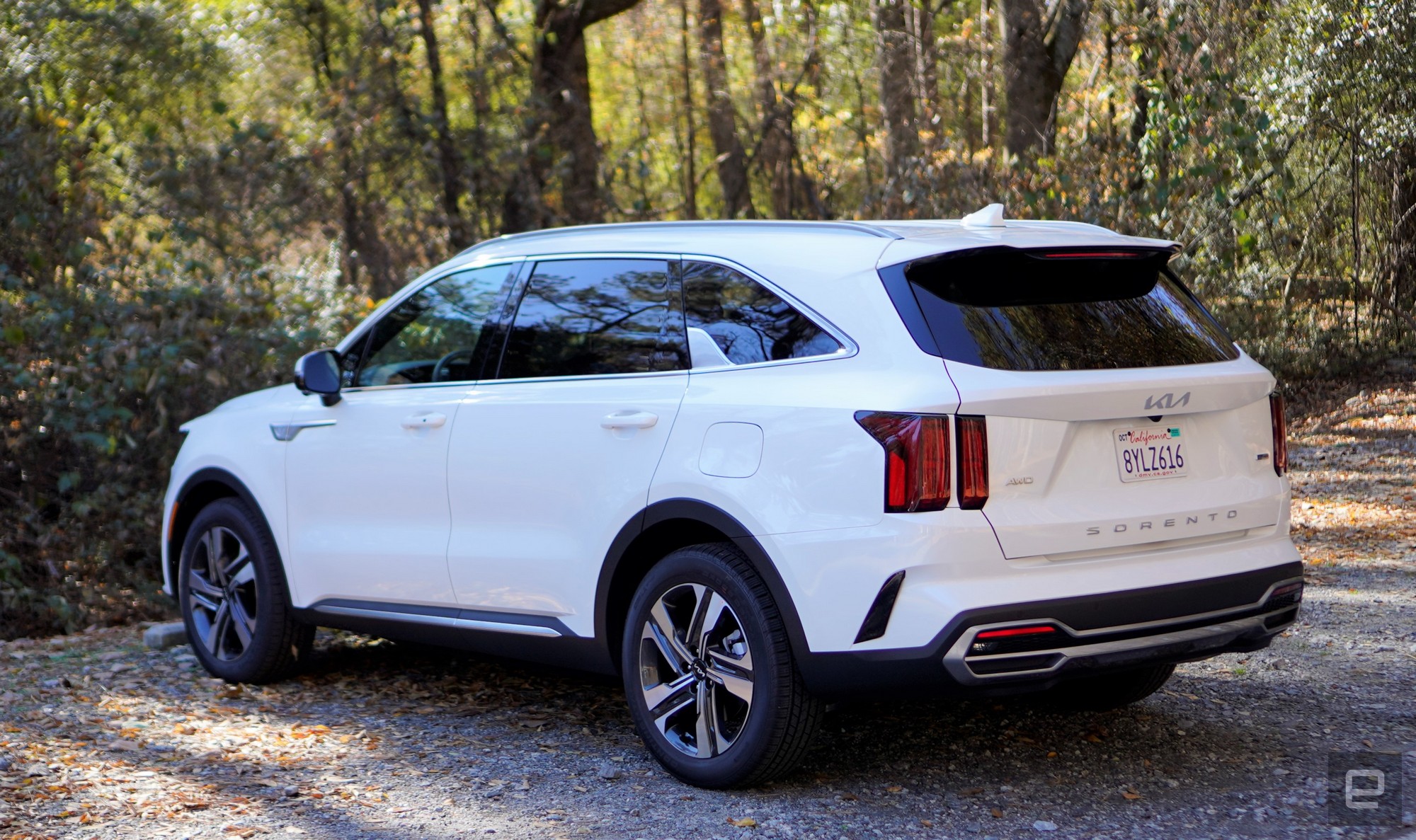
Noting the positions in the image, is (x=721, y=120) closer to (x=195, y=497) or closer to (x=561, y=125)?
(x=561, y=125)

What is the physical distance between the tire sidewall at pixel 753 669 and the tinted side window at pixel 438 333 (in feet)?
4.31

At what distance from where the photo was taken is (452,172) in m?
14.2

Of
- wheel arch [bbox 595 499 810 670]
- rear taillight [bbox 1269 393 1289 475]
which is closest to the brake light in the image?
rear taillight [bbox 1269 393 1289 475]

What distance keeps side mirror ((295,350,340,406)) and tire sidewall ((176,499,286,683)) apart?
762 mm

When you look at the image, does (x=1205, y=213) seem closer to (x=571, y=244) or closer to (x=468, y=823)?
(x=571, y=244)

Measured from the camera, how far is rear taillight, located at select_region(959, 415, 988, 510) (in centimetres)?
383

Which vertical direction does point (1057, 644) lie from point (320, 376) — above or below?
below

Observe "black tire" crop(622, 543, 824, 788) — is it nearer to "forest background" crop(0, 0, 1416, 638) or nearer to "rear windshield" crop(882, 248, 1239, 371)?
"rear windshield" crop(882, 248, 1239, 371)

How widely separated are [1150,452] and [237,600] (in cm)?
420

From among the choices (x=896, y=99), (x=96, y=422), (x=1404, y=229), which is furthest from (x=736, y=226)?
(x=896, y=99)

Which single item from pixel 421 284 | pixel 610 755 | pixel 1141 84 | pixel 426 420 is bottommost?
pixel 610 755

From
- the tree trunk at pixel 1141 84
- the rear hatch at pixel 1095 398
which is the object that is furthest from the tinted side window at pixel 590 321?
the tree trunk at pixel 1141 84

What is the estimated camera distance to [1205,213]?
11.5 metres

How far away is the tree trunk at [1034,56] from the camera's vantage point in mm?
13914
